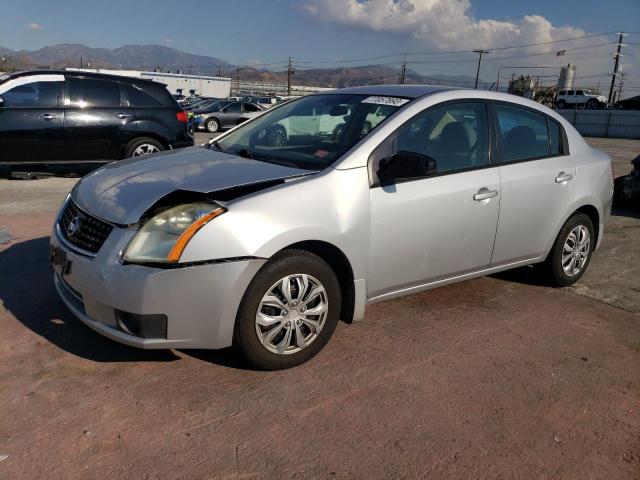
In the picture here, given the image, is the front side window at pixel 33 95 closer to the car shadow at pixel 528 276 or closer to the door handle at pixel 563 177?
the car shadow at pixel 528 276

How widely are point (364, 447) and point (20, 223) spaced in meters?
5.06

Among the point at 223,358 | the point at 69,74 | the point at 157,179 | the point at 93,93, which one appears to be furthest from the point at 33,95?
the point at 223,358

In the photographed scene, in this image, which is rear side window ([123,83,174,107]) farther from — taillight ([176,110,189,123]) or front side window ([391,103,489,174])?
front side window ([391,103,489,174])

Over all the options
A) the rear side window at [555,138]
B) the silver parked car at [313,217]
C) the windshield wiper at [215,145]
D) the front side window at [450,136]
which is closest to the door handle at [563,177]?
the silver parked car at [313,217]

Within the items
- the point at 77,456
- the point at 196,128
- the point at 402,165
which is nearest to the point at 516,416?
the point at 402,165

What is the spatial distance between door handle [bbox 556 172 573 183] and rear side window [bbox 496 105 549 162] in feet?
0.65

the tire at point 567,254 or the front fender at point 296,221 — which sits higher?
the front fender at point 296,221

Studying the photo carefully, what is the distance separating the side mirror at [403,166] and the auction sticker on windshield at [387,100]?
51 centimetres

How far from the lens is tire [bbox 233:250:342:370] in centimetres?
286

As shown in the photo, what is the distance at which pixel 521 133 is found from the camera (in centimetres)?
421

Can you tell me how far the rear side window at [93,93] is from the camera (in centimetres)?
848

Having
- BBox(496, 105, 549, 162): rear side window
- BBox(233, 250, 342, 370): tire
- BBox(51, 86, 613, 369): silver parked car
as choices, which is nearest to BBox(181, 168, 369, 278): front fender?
BBox(51, 86, 613, 369): silver parked car

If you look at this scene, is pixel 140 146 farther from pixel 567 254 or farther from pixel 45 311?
pixel 567 254

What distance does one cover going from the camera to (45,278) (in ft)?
14.0
